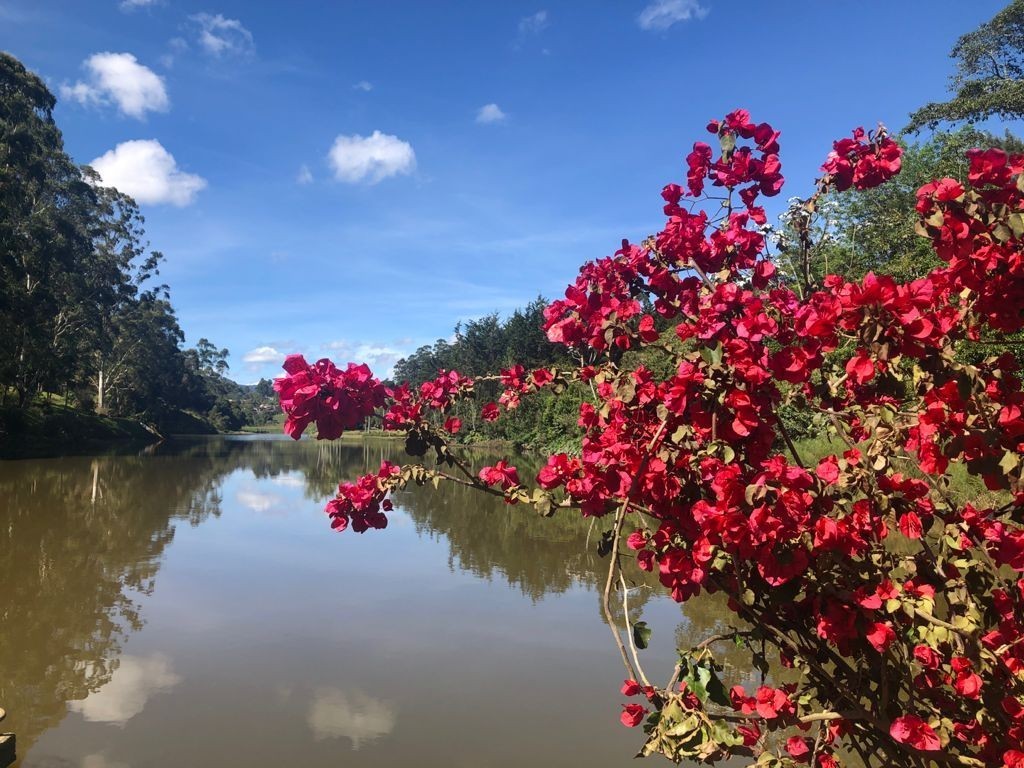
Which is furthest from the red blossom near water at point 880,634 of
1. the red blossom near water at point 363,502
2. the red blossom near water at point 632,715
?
the red blossom near water at point 363,502

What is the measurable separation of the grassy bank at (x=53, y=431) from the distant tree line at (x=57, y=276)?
931 millimetres

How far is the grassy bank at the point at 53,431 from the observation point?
76.0 feet

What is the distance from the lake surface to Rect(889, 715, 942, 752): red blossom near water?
252cm

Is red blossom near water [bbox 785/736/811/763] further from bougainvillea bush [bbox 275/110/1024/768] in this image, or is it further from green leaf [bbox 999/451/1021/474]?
green leaf [bbox 999/451/1021/474]

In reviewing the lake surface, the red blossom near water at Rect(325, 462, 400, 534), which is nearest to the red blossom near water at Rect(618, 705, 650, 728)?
the red blossom near water at Rect(325, 462, 400, 534)

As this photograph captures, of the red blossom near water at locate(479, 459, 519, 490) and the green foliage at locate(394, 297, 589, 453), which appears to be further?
the green foliage at locate(394, 297, 589, 453)

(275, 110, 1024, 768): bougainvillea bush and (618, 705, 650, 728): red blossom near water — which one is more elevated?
(275, 110, 1024, 768): bougainvillea bush

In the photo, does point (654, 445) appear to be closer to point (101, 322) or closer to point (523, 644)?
point (523, 644)

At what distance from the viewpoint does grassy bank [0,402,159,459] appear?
76.0 feet

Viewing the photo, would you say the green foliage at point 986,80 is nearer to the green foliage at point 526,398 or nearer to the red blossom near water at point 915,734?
the green foliage at point 526,398

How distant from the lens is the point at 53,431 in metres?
27.5

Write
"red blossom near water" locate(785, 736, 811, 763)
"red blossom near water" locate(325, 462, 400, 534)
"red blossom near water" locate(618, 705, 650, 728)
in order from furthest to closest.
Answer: "red blossom near water" locate(325, 462, 400, 534), "red blossom near water" locate(785, 736, 811, 763), "red blossom near water" locate(618, 705, 650, 728)

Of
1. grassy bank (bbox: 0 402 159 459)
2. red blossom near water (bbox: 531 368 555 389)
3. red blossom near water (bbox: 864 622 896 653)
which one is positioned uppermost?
red blossom near water (bbox: 531 368 555 389)

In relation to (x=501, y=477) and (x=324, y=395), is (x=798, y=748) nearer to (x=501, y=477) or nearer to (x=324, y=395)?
(x=501, y=477)
